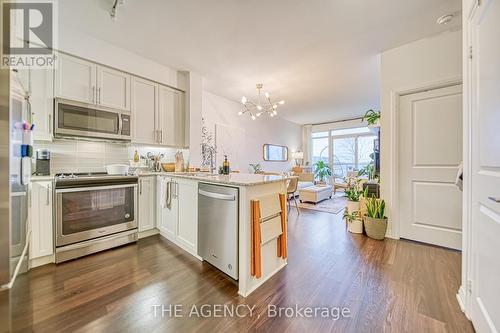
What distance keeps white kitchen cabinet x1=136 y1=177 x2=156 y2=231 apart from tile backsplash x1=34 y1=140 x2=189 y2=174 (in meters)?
0.63

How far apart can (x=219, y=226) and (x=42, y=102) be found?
2.43m

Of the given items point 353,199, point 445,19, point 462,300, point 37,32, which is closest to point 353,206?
point 353,199

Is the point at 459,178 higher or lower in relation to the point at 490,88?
lower

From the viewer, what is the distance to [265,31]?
2381mm

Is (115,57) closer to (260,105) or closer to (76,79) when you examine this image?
(76,79)

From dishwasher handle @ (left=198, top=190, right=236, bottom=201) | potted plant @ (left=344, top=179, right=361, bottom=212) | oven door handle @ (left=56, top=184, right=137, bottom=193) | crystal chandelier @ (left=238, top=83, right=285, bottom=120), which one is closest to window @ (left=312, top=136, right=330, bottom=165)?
crystal chandelier @ (left=238, top=83, right=285, bottom=120)

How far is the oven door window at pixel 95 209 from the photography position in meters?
2.11

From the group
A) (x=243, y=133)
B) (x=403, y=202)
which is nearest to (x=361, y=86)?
(x=403, y=202)

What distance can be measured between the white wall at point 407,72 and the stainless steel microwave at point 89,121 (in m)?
3.74

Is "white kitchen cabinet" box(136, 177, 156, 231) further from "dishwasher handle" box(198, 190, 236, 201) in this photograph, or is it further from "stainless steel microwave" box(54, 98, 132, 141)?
"dishwasher handle" box(198, 190, 236, 201)

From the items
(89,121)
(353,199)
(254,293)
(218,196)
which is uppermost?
(89,121)

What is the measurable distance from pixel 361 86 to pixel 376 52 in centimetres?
146

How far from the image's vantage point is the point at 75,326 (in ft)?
4.13

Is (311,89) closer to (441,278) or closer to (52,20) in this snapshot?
(441,278)
